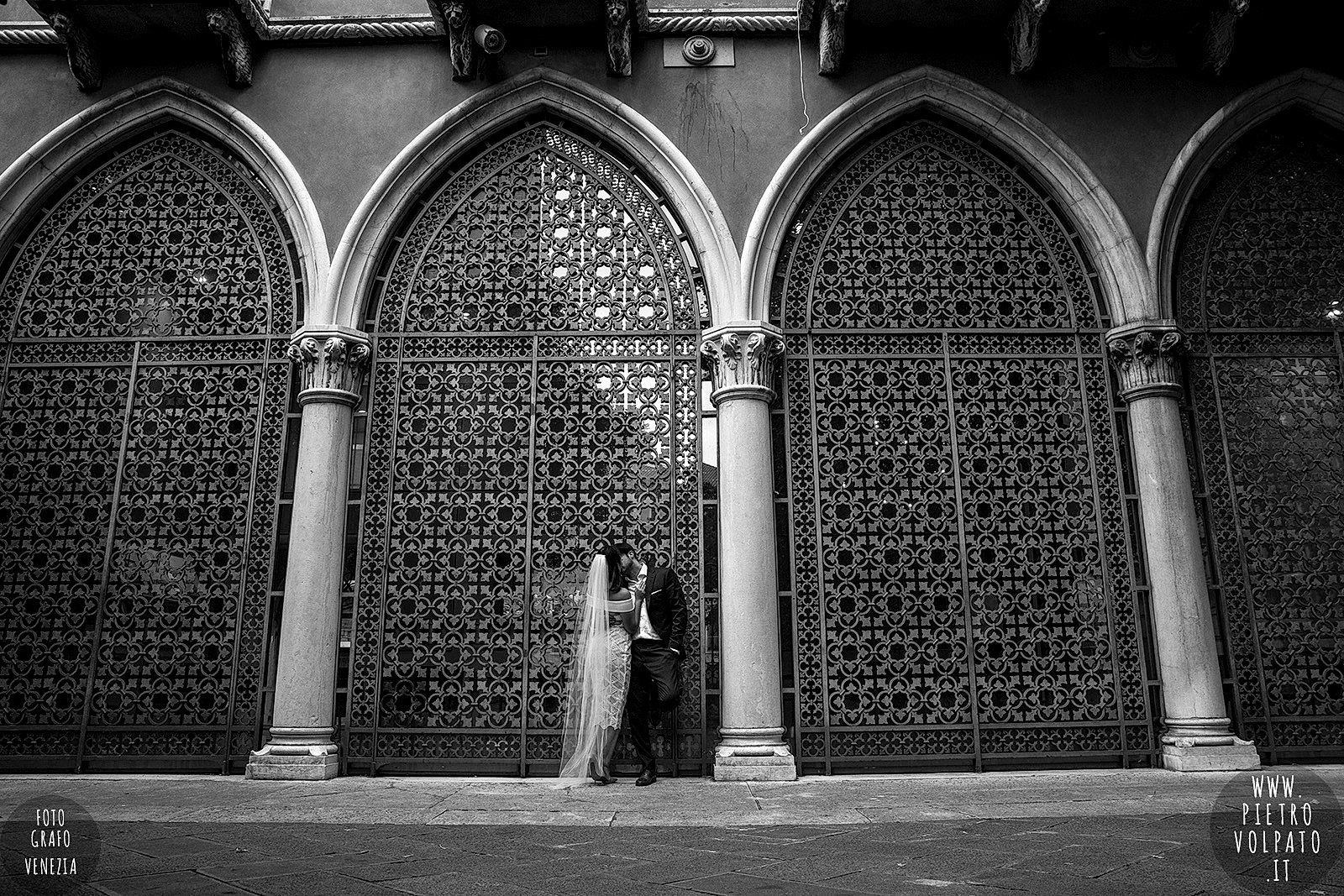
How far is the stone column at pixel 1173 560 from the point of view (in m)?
7.43

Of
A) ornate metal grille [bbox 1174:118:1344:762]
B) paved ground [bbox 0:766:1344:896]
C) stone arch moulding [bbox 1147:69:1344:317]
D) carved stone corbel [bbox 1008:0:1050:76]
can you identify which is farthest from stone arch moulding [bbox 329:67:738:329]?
ornate metal grille [bbox 1174:118:1344:762]

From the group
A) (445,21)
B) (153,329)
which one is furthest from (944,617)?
(153,329)

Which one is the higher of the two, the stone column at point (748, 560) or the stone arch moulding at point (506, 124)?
the stone arch moulding at point (506, 124)

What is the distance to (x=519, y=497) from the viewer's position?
8109mm

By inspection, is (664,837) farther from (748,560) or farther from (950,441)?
(950,441)

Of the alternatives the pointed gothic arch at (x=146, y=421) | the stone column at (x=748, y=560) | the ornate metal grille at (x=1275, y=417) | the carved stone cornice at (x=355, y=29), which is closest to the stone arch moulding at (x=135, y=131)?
the pointed gothic arch at (x=146, y=421)

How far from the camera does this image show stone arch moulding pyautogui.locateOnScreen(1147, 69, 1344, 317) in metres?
8.47

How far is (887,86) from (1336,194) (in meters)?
4.55

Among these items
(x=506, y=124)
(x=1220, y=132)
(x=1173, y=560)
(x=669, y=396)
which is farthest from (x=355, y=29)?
(x=1173, y=560)

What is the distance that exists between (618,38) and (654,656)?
5739mm

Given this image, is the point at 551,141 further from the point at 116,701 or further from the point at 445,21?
the point at 116,701

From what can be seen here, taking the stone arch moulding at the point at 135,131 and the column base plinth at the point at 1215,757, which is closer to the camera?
the column base plinth at the point at 1215,757

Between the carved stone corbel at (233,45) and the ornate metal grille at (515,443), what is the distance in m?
2.19

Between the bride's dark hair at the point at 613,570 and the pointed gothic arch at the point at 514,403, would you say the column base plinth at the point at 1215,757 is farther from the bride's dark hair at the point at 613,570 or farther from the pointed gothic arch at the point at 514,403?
the bride's dark hair at the point at 613,570
